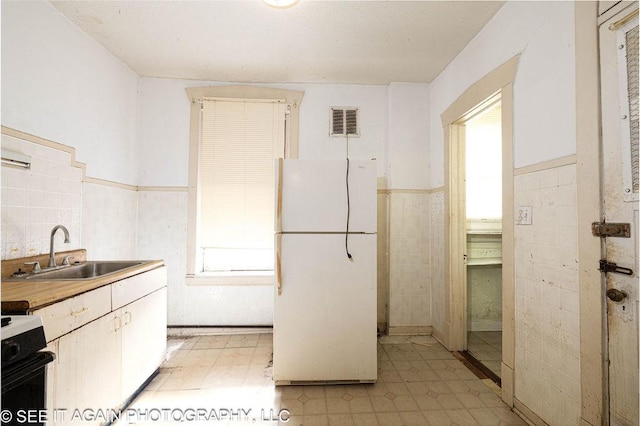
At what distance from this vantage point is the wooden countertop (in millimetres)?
1172

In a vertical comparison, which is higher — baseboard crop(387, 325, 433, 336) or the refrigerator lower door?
the refrigerator lower door

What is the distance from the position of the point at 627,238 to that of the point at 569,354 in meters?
0.67

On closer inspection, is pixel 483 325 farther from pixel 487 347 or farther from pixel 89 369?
pixel 89 369

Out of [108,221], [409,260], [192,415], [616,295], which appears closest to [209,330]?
[192,415]

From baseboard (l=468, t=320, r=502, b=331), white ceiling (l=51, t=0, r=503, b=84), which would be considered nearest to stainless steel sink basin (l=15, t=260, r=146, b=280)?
white ceiling (l=51, t=0, r=503, b=84)

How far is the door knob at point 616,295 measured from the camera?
3.97ft

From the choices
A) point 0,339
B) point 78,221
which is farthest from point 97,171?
point 0,339

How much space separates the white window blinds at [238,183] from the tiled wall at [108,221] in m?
0.68

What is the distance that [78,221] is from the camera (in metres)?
2.21

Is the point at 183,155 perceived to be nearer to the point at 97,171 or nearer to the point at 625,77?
the point at 97,171

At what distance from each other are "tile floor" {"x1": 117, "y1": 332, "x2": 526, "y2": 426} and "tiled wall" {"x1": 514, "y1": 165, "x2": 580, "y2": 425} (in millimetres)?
352

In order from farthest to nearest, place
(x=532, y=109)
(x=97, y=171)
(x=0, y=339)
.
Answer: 1. (x=97, y=171)
2. (x=532, y=109)
3. (x=0, y=339)

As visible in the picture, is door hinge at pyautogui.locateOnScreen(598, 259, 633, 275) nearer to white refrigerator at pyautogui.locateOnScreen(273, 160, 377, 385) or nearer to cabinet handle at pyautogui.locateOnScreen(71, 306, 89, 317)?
white refrigerator at pyautogui.locateOnScreen(273, 160, 377, 385)

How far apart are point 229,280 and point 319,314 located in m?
1.35
